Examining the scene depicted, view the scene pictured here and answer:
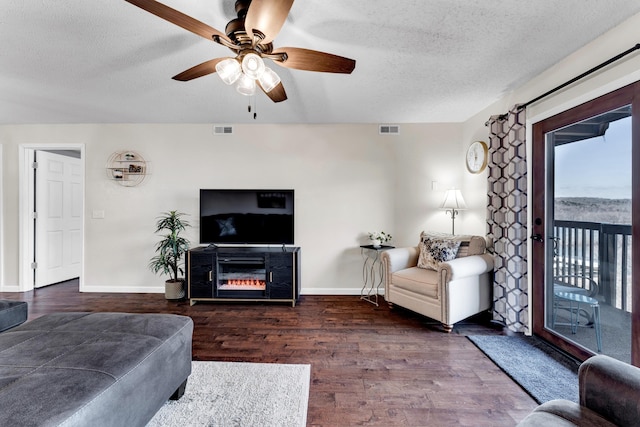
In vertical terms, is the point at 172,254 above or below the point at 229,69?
below

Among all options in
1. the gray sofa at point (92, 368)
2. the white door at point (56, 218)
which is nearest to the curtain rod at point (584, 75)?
the gray sofa at point (92, 368)

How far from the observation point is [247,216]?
374 cm

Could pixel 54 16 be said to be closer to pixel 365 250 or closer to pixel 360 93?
pixel 360 93

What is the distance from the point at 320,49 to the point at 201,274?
288cm

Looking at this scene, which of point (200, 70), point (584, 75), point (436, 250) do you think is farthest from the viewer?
point (436, 250)

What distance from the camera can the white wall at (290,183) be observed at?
12.9 ft

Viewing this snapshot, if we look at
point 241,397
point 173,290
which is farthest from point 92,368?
point 173,290

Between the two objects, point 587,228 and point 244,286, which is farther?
point 244,286

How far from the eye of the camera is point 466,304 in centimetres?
282

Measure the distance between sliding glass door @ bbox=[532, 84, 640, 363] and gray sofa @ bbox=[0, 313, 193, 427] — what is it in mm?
2885

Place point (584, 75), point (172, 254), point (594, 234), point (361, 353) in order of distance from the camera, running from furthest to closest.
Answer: point (172, 254)
point (361, 353)
point (594, 234)
point (584, 75)

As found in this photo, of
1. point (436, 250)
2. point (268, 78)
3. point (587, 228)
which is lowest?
point (436, 250)

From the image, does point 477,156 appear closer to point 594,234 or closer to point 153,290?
point 594,234

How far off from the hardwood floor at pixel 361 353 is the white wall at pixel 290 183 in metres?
0.53
